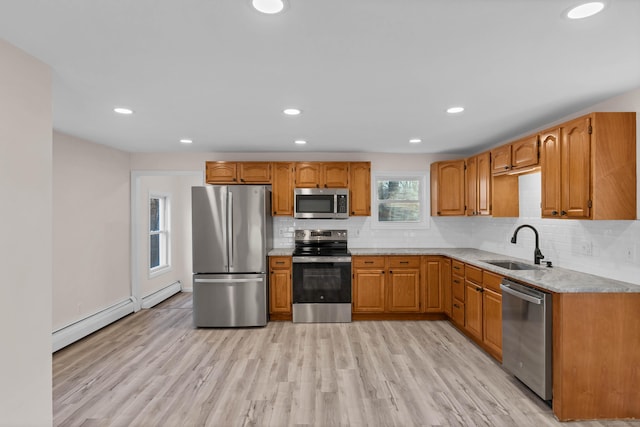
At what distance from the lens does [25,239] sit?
5.85 ft

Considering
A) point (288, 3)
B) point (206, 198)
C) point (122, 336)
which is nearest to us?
point (288, 3)

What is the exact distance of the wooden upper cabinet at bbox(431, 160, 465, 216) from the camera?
4512 millimetres

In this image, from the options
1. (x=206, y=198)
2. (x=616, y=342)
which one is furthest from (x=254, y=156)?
(x=616, y=342)

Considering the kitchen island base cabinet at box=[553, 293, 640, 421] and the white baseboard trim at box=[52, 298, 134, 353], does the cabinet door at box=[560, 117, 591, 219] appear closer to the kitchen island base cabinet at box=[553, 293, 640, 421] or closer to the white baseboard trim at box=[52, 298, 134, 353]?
the kitchen island base cabinet at box=[553, 293, 640, 421]

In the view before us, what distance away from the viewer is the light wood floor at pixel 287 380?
2352 mm

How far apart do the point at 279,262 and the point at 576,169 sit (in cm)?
331

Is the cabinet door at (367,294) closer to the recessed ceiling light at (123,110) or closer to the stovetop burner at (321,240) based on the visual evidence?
the stovetop burner at (321,240)

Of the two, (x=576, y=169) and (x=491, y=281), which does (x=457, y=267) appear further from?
(x=576, y=169)

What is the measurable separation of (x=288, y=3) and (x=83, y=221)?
153 inches

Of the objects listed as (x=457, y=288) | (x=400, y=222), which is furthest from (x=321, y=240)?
(x=457, y=288)

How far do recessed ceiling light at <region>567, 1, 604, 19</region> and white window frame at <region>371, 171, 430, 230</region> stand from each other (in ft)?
11.5

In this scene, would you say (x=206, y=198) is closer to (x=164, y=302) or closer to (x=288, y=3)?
(x=164, y=302)

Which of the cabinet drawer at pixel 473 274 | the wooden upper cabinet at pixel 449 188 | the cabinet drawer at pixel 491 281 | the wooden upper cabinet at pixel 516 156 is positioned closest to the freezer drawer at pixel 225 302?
the cabinet drawer at pixel 473 274

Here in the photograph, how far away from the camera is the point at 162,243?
584 centimetres
